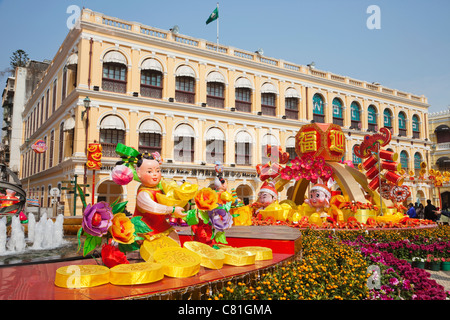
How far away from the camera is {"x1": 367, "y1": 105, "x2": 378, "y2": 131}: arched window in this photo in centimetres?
3101

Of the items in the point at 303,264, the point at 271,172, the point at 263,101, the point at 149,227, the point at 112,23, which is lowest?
the point at 303,264

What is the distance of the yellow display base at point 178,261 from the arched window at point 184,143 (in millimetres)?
18519

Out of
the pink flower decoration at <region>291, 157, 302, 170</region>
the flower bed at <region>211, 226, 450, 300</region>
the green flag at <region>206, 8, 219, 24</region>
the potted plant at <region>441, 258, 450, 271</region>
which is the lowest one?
the potted plant at <region>441, 258, 450, 271</region>

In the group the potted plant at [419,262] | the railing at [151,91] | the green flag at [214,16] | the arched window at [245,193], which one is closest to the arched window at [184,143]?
the railing at [151,91]

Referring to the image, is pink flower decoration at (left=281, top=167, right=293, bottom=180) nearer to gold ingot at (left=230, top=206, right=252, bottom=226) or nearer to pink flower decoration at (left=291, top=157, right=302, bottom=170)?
pink flower decoration at (left=291, top=157, right=302, bottom=170)

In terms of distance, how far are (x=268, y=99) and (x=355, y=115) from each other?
935cm

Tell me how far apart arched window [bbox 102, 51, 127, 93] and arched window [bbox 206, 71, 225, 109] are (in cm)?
595

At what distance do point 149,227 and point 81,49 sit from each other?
1855 cm

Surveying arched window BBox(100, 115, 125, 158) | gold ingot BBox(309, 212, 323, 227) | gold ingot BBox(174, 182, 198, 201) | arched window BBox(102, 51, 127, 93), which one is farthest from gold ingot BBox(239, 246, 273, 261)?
arched window BBox(102, 51, 127, 93)

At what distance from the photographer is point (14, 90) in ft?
125

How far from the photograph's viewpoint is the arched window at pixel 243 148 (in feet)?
79.7

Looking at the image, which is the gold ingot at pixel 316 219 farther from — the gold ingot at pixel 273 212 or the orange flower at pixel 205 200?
the orange flower at pixel 205 200

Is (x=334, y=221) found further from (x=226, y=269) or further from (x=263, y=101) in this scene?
(x=263, y=101)
